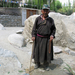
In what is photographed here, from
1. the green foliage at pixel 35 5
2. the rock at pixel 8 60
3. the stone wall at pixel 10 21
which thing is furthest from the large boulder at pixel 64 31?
the green foliage at pixel 35 5

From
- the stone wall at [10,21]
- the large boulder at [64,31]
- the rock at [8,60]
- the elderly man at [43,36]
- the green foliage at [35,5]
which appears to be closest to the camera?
the elderly man at [43,36]

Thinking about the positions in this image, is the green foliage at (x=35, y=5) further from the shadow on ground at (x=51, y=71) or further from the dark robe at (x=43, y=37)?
the shadow on ground at (x=51, y=71)

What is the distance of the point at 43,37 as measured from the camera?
2936 millimetres

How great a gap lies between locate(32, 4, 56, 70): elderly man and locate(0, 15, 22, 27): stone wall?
11.7 meters

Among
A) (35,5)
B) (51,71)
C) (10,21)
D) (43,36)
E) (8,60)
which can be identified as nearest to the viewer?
(43,36)

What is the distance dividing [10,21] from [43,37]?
11.9m

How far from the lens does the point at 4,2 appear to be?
18047mm

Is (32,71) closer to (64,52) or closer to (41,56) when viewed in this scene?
(41,56)

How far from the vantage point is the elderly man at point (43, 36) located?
288 cm

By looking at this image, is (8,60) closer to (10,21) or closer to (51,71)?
(51,71)

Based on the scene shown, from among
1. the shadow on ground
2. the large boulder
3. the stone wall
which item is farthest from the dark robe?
the stone wall

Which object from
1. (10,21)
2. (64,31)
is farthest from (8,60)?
(10,21)

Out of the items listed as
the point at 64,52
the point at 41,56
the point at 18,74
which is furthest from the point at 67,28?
the point at 18,74

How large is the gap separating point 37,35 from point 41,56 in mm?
615
